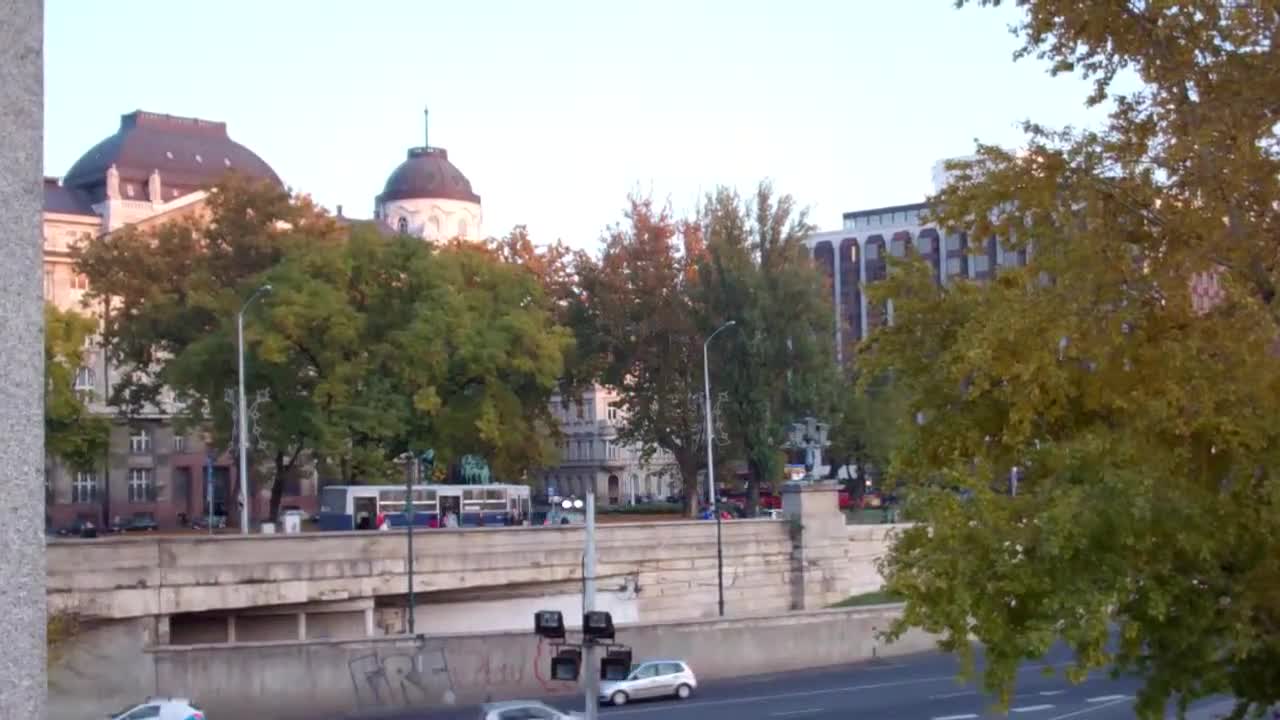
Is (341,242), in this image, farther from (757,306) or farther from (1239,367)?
(1239,367)

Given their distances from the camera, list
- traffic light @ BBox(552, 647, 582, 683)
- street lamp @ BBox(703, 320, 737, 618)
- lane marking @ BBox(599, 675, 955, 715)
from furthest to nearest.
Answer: street lamp @ BBox(703, 320, 737, 618), lane marking @ BBox(599, 675, 955, 715), traffic light @ BBox(552, 647, 582, 683)

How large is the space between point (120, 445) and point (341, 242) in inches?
1042

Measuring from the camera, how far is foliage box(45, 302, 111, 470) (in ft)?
175

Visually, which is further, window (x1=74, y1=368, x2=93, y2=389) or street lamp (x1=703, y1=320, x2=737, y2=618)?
window (x1=74, y1=368, x2=93, y2=389)

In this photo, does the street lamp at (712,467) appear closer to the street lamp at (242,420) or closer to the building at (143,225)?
the street lamp at (242,420)

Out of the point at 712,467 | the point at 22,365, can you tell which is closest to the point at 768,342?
the point at 712,467

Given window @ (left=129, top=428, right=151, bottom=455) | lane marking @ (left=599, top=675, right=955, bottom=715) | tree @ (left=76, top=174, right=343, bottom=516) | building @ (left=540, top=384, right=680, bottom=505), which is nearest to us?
lane marking @ (left=599, top=675, right=955, bottom=715)

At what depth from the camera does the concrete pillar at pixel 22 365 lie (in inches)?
149

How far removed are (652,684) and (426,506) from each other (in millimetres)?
20378

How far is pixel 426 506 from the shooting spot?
2238 inches

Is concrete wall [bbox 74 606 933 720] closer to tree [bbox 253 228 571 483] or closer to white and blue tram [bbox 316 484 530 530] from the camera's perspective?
Answer: white and blue tram [bbox 316 484 530 530]

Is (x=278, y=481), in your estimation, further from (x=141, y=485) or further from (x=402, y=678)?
(x=141, y=485)

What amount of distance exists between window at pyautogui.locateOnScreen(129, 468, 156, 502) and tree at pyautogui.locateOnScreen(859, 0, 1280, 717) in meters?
75.6

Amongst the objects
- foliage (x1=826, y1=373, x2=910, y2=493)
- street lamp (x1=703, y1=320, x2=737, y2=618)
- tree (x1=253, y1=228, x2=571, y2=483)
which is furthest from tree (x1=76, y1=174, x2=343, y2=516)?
foliage (x1=826, y1=373, x2=910, y2=493)
